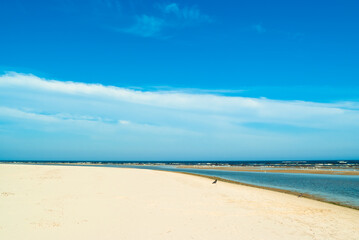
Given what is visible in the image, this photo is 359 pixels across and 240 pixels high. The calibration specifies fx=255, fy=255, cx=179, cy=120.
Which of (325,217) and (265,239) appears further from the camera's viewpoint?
(325,217)

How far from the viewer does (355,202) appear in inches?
781

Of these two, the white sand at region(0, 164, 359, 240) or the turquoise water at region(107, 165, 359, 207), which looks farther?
the turquoise water at region(107, 165, 359, 207)

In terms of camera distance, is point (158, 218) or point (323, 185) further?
point (323, 185)

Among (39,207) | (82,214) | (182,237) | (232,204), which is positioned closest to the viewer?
(182,237)

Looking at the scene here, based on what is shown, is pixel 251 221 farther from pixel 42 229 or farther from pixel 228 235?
pixel 42 229

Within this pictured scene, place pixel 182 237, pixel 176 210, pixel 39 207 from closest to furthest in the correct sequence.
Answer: pixel 182 237, pixel 39 207, pixel 176 210

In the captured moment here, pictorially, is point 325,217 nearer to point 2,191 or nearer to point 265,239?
point 265,239

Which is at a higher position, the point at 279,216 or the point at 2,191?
the point at 2,191

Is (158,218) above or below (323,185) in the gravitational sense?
above

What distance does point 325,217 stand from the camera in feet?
46.0

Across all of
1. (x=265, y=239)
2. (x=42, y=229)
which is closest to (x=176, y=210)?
(x=265, y=239)

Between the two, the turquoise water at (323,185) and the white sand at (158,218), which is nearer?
the white sand at (158,218)

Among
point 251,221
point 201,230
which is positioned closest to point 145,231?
point 201,230

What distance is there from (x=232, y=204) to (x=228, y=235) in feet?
21.5
